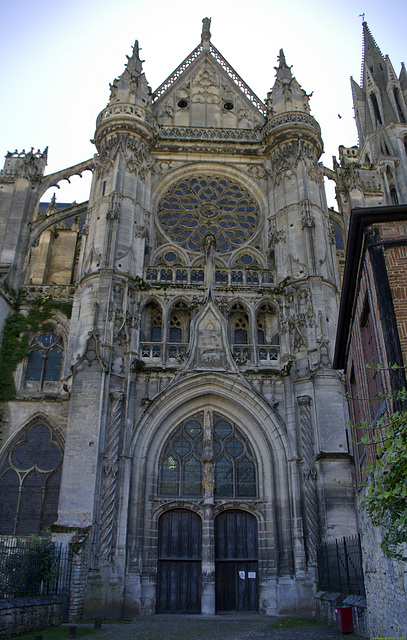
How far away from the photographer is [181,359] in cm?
1828

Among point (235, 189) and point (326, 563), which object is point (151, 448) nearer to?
point (326, 563)

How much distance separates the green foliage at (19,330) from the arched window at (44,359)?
12.9 inches

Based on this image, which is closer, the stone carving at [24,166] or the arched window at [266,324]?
the arched window at [266,324]

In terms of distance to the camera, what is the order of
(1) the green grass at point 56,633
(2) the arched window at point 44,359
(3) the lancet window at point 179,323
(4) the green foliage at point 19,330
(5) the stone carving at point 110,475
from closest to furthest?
1. (1) the green grass at point 56,633
2. (5) the stone carving at point 110,475
3. (4) the green foliage at point 19,330
4. (2) the arched window at point 44,359
5. (3) the lancet window at point 179,323

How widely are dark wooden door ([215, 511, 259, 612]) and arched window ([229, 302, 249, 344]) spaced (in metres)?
6.09

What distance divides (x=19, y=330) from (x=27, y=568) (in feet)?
31.0

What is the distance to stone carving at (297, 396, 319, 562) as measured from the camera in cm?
1555

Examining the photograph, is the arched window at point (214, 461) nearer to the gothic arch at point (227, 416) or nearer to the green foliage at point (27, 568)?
the gothic arch at point (227, 416)

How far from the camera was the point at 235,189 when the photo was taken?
77.6 feet

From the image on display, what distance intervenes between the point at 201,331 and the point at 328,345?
4244 millimetres

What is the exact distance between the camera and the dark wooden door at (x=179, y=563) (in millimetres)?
15734

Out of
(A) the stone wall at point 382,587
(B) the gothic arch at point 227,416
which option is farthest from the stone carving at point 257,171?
(A) the stone wall at point 382,587

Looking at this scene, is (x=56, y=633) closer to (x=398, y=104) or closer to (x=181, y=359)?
(x=181, y=359)

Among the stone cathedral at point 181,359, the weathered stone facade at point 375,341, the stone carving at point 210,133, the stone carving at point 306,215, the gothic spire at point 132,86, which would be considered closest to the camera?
the weathered stone facade at point 375,341
